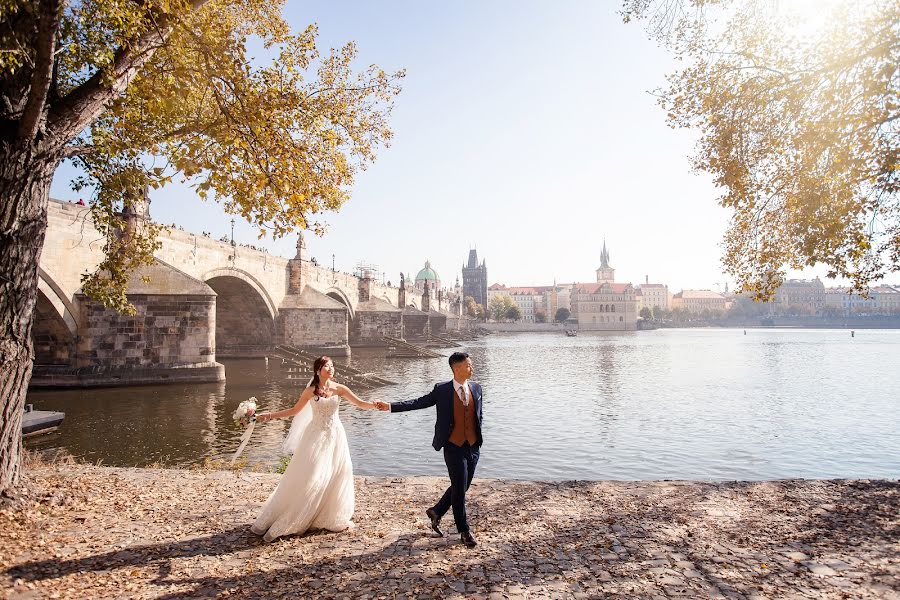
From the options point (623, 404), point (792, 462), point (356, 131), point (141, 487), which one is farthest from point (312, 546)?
point (623, 404)

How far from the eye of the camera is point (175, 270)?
80.4 feet

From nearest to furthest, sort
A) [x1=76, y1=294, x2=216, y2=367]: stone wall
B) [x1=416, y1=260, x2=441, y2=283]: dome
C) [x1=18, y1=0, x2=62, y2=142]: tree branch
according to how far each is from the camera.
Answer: [x1=18, y1=0, x2=62, y2=142]: tree branch
[x1=76, y1=294, x2=216, y2=367]: stone wall
[x1=416, y1=260, x2=441, y2=283]: dome

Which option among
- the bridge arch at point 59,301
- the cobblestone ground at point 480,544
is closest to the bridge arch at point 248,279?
the bridge arch at point 59,301

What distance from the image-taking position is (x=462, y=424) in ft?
17.8

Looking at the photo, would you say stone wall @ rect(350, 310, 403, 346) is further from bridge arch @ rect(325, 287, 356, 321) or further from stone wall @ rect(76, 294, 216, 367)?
stone wall @ rect(76, 294, 216, 367)

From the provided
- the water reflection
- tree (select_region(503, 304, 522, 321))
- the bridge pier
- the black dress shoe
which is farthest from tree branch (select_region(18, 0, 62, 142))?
tree (select_region(503, 304, 522, 321))

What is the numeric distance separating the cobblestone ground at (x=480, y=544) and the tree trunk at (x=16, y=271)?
83 cm

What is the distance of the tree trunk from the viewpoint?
18.5 feet

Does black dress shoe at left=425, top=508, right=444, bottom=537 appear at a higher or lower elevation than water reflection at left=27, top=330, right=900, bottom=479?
higher

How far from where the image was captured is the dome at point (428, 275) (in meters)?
179

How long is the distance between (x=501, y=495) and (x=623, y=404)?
15.8m

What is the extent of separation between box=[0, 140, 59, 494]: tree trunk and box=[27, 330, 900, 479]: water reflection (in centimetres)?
582

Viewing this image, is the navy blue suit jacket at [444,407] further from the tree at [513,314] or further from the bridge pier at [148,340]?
the tree at [513,314]

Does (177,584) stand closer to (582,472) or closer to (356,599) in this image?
(356,599)
